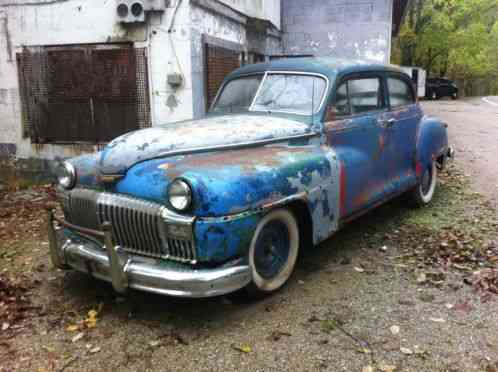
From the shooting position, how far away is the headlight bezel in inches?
115

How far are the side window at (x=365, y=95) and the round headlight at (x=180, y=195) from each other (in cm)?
227

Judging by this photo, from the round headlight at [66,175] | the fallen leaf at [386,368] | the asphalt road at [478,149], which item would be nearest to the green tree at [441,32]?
the asphalt road at [478,149]

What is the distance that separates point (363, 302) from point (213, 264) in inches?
49.4

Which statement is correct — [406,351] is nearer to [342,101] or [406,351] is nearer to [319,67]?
[342,101]

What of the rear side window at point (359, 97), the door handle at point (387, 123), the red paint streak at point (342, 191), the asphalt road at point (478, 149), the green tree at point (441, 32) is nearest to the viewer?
the red paint streak at point (342, 191)

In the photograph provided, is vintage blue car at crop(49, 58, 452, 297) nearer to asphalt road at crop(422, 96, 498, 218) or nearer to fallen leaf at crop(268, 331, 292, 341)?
fallen leaf at crop(268, 331, 292, 341)

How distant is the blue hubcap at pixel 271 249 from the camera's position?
3.45 m

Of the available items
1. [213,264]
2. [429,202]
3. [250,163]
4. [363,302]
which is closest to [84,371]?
[213,264]

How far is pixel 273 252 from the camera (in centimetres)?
360

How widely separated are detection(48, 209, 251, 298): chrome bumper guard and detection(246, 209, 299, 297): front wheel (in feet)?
0.88

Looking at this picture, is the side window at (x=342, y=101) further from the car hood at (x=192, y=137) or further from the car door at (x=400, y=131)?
the car door at (x=400, y=131)

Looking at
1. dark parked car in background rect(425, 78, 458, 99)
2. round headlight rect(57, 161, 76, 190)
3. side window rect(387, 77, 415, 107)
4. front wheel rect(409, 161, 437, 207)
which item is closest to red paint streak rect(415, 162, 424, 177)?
front wheel rect(409, 161, 437, 207)

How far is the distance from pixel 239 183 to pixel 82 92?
17.4ft

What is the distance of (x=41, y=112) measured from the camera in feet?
25.3
